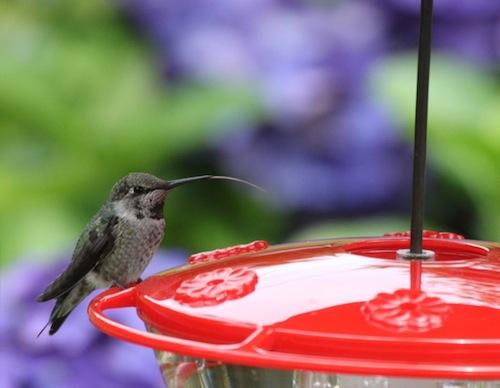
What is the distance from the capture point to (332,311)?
50.2 inches

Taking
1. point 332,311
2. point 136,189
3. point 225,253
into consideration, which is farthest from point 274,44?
point 332,311

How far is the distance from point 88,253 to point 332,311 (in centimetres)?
83

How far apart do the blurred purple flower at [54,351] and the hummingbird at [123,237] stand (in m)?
0.37

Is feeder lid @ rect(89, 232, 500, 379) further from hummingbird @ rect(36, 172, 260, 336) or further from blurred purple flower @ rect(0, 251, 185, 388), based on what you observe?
blurred purple flower @ rect(0, 251, 185, 388)

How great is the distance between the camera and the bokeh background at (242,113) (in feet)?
10.3

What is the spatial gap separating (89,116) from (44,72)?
26cm

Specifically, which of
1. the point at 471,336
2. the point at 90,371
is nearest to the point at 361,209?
the point at 90,371

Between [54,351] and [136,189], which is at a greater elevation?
[136,189]

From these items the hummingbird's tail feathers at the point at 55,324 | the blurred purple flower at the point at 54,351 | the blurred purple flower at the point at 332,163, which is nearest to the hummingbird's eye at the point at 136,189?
the hummingbird's tail feathers at the point at 55,324

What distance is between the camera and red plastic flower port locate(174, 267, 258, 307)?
4.53ft

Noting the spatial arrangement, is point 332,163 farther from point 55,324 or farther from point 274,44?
point 55,324

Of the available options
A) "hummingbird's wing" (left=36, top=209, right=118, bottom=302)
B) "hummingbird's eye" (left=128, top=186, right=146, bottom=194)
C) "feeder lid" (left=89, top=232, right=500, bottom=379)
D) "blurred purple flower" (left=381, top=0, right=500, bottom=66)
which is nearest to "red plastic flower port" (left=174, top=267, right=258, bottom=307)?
"feeder lid" (left=89, top=232, right=500, bottom=379)

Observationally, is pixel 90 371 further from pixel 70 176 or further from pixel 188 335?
pixel 188 335

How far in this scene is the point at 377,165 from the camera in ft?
11.1
